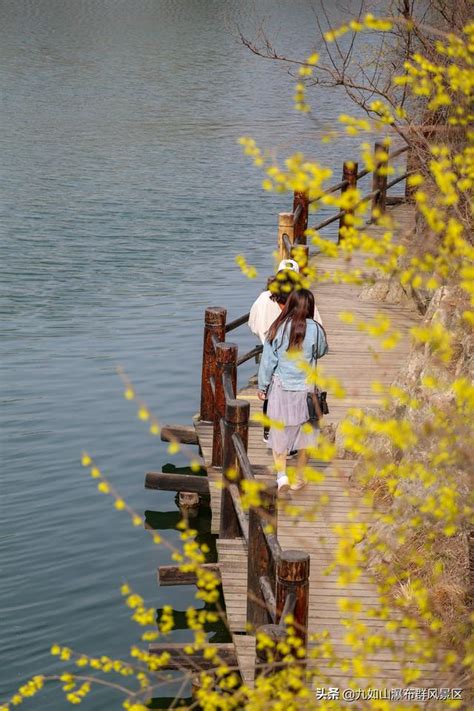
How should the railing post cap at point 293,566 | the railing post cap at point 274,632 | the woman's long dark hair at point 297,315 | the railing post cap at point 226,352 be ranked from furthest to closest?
the railing post cap at point 226,352 < the woman's long dark hair at point 297,315 < the railing post cap at point 293,566 < the railing post cap at point 274,632

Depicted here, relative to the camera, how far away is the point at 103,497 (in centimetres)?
1511

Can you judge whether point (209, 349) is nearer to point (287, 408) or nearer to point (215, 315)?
point (215, 315)

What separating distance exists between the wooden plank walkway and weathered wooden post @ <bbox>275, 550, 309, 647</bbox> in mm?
196

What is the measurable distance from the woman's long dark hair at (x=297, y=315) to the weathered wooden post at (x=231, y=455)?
2.57ft

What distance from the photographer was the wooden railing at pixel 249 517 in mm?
7785

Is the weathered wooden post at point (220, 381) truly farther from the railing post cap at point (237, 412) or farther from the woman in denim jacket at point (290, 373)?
the railing post cap at point (237, 412)

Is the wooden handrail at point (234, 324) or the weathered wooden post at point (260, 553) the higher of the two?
the wooden handrail at point (234, 324)

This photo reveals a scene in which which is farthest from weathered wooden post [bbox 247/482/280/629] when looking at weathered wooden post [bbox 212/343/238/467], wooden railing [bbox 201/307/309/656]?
weathered wooden post [bbox 212/343/238/467]

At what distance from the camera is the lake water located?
13.1 meters

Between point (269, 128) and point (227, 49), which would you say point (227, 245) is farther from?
point (227, 49)

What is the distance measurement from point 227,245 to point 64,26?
3498cm

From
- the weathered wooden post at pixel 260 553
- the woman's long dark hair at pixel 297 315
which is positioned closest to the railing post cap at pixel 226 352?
the woman's long dark hair at pixel 297 315

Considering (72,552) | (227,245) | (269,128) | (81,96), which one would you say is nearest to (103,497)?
(72,552)

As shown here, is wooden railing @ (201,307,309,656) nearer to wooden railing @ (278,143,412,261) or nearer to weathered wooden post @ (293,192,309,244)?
wooden railing @ (278,143,412,261)
